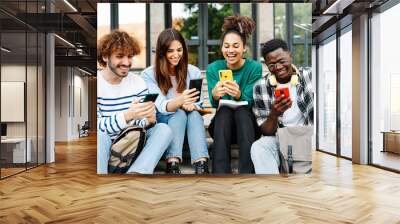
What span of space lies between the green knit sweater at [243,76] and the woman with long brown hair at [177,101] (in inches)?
8.2

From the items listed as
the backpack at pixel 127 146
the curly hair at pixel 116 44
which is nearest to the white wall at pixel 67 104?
the curly hair at pixel 116 44

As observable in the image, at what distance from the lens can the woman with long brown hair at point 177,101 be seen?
6441mm

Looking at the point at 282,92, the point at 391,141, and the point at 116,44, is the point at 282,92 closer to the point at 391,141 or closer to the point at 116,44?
the point at 391,141

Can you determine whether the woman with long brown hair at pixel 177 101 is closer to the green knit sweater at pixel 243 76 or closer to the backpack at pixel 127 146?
the green knit sweater at pixel 243 76

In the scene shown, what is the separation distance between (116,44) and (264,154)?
2730 millimetres

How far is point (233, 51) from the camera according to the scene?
6.41 meters

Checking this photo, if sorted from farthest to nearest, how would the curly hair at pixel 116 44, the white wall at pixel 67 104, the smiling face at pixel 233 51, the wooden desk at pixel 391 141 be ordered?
the white wall at pixel 67 104 → the wooden desk at pixel 391 141 → the curly hair at pixel 116 44 → the smiling face at pixel 233 51

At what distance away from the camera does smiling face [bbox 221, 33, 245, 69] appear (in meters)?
6.42

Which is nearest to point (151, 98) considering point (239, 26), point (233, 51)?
point (233, 51)

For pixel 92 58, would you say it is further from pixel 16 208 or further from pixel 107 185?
pixel 16 208

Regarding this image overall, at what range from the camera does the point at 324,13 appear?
802 centimetres

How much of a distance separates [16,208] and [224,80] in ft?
10.7

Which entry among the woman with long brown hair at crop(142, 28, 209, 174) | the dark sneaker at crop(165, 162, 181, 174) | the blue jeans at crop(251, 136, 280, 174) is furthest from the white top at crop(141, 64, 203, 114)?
the blue jeans at crop(251, 136, 280, 174)

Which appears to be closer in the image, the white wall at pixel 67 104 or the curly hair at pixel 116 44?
the curly hair at pixel 116 44
